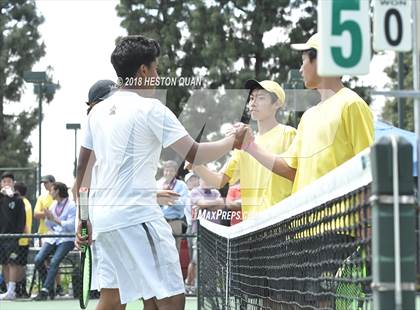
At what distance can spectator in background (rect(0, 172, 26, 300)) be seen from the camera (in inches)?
530

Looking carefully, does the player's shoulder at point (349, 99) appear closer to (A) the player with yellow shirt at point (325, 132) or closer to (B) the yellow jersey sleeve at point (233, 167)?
(A) the player with yellow shirt at point (325, 132)

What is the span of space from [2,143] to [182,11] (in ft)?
37.5

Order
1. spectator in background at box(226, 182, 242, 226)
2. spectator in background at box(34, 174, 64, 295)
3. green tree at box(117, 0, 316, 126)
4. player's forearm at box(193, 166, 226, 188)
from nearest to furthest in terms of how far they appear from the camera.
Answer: player's forearm at box(193, 166, 226, 188), spectator in background at box(226, 182, 242, 226), spectator in background at box(34, 174, 64, 295), green tree at box(117, 0, 316, 126)

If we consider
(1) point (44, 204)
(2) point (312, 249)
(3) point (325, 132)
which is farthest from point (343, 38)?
(1) point (44, 204)

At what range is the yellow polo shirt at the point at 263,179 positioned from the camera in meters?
6.24

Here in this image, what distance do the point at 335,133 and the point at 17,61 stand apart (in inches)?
1318

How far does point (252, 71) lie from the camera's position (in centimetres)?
2877

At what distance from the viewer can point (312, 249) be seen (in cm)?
425

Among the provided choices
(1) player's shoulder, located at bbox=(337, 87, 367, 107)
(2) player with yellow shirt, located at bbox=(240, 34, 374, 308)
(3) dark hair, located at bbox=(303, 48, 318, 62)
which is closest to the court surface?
(2) player with yellow shirt, located at bbox=(240, 34, 374, 308)

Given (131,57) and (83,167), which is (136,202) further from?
(131,57)

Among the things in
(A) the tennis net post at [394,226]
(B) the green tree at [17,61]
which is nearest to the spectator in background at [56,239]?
(A) the tennis net post at [394,226]

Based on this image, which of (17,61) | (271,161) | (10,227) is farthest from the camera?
(17,61)

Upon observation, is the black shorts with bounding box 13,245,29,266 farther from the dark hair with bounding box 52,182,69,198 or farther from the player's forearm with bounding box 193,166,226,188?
the player's forearm with bounding box 193,166,226,188

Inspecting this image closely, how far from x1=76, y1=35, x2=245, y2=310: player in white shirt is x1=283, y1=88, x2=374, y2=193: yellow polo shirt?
1.34 ft
